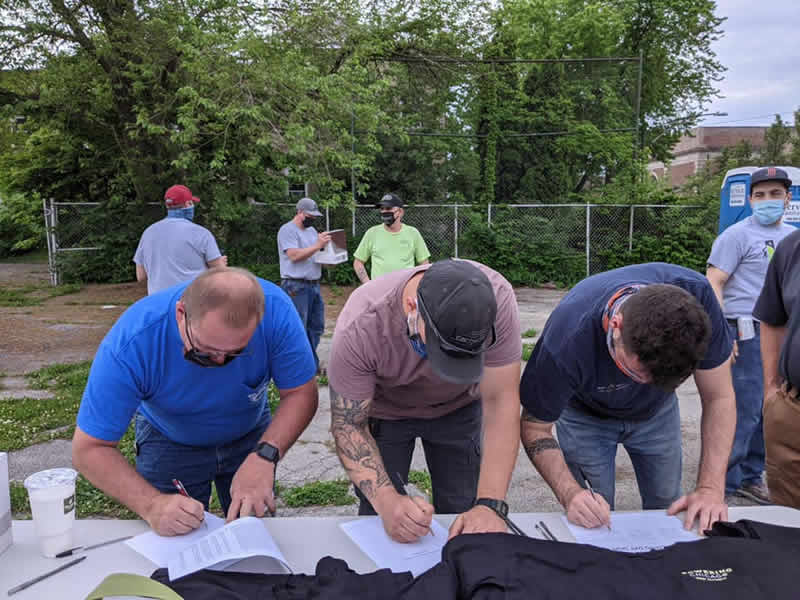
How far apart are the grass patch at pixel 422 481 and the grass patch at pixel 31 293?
9.44 metres

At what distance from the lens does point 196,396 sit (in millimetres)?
2014

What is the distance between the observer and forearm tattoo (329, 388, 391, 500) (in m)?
1.97

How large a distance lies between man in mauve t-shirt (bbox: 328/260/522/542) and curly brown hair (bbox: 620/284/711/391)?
37 centimetres

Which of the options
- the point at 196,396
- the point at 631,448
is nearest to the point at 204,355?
the point at 196,396

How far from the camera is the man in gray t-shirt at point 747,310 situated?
353cm

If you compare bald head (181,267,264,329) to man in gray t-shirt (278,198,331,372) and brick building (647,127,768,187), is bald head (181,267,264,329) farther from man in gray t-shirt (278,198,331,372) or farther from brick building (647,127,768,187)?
brick building (647,127,768,187)

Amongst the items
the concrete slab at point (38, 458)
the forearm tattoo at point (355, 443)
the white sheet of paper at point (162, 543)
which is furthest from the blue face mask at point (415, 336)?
the concrete slab at point (38, 458)

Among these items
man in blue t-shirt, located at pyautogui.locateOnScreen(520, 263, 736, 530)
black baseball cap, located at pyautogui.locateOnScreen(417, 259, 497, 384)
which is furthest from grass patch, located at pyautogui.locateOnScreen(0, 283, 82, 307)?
black baseball cap, located at pyautogui.locateOnScreen(417, 259, 497, 384)

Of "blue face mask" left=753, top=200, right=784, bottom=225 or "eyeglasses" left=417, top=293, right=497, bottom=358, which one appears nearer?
"eyeglasses" left=417, top=293, right=497, bottom=358

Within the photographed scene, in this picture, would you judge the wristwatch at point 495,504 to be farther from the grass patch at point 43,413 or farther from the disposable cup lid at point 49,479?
the grass patch at point 43,413

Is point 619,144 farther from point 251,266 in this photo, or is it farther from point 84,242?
point 84,242

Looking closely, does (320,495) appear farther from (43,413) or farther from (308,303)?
(43,413)

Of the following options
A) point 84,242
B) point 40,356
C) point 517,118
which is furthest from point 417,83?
point 40,356

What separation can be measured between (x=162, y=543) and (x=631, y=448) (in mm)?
1661
